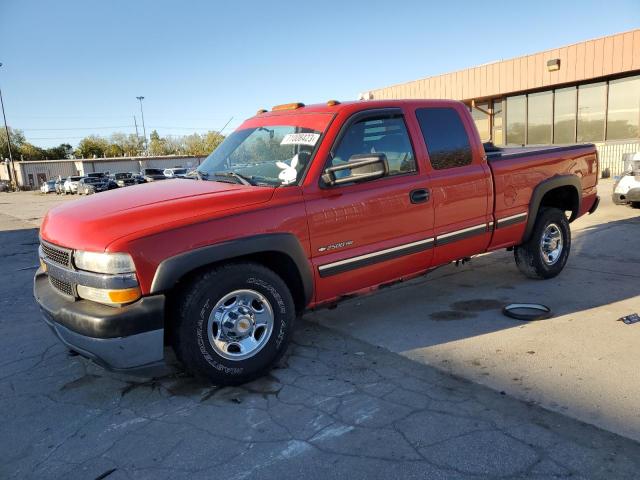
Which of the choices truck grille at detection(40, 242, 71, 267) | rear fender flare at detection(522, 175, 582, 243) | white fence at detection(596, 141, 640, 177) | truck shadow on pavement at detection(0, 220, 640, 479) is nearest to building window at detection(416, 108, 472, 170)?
rear fender flare at detection(522, 175, 582, 243)

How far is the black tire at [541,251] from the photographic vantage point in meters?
5.46

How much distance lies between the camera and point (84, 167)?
203 ft

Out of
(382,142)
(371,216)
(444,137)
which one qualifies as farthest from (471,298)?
(382,142)

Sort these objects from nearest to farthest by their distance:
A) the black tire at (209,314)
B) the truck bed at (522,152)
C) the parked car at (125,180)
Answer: the black tire at (209,314) → the truck bed at (522,152) → the parked car at (125,180)

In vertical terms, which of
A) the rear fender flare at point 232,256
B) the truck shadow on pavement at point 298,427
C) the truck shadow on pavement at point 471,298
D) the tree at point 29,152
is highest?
the tree at point 29,152

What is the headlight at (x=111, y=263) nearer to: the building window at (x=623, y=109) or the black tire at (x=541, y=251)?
the black tire at (x=541, y=251)

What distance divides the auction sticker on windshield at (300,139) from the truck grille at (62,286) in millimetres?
1908

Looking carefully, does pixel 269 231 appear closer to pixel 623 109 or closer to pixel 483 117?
pixel 623 109

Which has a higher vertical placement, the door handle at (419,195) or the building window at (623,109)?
the building window at (623,109)

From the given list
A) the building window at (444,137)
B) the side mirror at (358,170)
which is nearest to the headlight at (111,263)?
the side mirror at (358,170)

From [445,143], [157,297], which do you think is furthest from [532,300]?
[157,297]

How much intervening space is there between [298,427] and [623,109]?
61.5 ft

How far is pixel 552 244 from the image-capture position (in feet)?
18.8

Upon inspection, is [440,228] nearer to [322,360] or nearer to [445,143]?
[445,143]
